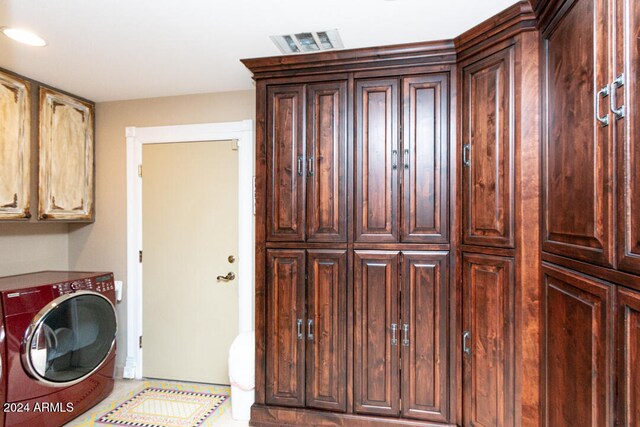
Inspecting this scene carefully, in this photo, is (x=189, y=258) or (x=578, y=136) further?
(x=189, y=258)

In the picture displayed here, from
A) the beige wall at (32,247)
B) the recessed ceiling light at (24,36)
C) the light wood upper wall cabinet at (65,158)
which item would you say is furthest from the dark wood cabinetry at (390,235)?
the beige wall at (32,247)

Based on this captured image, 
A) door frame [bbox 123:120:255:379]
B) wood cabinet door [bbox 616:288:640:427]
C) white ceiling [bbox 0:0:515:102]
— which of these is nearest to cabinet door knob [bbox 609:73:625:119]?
wood cabinet door [bbox 616:288:640:427]

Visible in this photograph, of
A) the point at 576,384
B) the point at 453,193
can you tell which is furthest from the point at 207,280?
the point at 576,384

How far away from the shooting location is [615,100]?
1.07 metres

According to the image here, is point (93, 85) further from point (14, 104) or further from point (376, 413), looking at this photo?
point (376, 413)

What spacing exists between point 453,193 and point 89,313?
2523 millimetres

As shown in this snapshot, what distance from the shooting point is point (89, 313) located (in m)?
2.53

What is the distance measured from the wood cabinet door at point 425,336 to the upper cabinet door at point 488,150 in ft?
0.90

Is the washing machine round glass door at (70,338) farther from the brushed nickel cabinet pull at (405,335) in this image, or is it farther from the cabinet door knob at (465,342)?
the cabinet door knob at (465,342)

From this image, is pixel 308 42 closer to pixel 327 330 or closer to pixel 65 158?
pixel 327 330

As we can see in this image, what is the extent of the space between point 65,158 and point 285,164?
1.83 metres

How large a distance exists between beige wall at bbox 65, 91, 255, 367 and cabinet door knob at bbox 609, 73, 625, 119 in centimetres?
275

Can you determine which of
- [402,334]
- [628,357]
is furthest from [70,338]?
[628,357]

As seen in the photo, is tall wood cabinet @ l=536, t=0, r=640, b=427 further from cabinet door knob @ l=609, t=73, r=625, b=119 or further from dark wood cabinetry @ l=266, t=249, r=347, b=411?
dark wood cabinetry @ l=266, t=249, r=347, b=411
